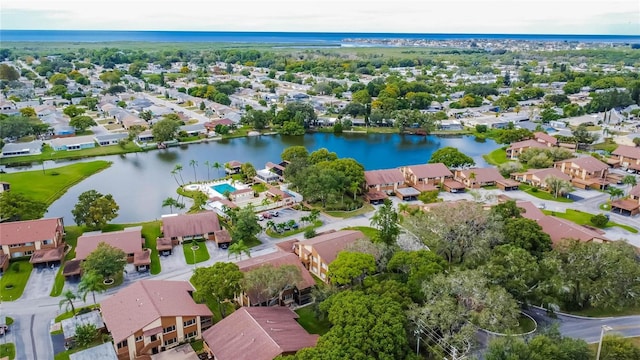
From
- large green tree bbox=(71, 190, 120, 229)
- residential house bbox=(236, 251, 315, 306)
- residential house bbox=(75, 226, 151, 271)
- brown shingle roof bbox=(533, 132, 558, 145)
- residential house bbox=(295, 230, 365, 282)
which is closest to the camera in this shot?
residential house bbox=(236, 251, 315, 306)

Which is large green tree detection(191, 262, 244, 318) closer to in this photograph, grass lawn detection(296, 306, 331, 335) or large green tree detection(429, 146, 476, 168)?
grass lawn detection(296, 306, 331, 335)

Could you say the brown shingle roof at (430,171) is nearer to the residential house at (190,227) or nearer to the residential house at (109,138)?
the residential house at (190,227)

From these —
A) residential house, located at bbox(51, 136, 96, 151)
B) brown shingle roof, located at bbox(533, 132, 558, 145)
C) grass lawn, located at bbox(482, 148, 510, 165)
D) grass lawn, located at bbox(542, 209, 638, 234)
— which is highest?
brown shingle roof, located at bbox(533, 132, 558, 145)

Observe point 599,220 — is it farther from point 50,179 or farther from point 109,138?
point 109,138

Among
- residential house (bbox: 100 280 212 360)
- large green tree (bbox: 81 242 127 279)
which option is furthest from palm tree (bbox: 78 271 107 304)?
large green tree (bbox: 81 242 127 279)

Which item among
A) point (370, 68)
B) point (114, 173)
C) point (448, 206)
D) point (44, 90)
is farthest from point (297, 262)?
point (370, 68)

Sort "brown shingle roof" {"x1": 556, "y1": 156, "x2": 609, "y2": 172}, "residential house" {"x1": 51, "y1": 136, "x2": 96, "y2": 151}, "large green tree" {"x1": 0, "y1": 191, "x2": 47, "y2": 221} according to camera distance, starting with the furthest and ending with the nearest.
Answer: "residential house" {"x1": 51, "y1": 136, "x2": 96, "y2": 151} < "brown shingle roof" {"x1": 556, "y1": 156, "x2": 609, "y2": 172} < "large green tree" {"x1": 0, "y1": 191, "x2": 47, "y2": 221}

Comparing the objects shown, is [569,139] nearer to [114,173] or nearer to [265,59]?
[114,173]
